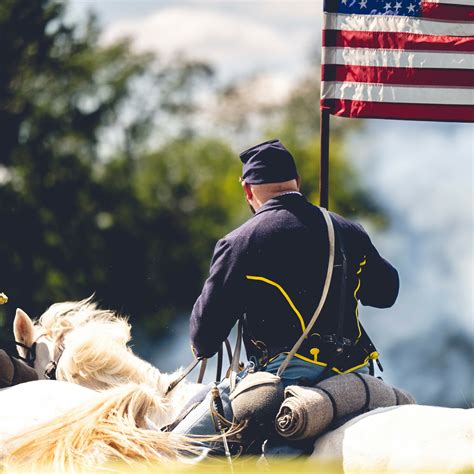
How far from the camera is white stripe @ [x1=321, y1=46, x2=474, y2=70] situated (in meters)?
6.98

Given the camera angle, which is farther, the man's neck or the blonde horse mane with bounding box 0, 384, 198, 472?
the man's neck

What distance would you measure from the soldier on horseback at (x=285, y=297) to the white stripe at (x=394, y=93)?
1.43 metres

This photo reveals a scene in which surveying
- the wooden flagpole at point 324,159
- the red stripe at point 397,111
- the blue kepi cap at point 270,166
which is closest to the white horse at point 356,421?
the blue kepi cap at point 270,166

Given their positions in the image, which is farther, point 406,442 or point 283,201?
point 283,201

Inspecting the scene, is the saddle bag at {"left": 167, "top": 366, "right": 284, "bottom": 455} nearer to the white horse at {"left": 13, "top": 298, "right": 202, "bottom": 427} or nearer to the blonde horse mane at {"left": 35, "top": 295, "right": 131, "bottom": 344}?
the white horse at {"left": 13, "top": 298, "right": 202, "bottom": 427}

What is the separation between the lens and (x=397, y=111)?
23.1 ft

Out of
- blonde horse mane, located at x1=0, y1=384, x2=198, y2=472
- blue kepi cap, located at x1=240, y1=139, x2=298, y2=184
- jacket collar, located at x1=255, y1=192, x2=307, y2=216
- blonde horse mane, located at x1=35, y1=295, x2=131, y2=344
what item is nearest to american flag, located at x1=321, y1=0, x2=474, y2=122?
blue kepi cap, located at x1=240, y1=139, x2=298, y2=184

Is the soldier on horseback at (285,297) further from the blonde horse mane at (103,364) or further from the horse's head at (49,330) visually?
the horse's head at (49,330)

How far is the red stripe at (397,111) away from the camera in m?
7.04

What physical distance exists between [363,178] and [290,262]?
38.1 metres

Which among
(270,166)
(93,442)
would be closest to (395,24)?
(270,166)

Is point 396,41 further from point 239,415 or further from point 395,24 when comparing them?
point 239,415

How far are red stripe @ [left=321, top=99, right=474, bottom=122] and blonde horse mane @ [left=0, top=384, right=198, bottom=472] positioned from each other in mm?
2415

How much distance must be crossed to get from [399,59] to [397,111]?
1.02 ft
